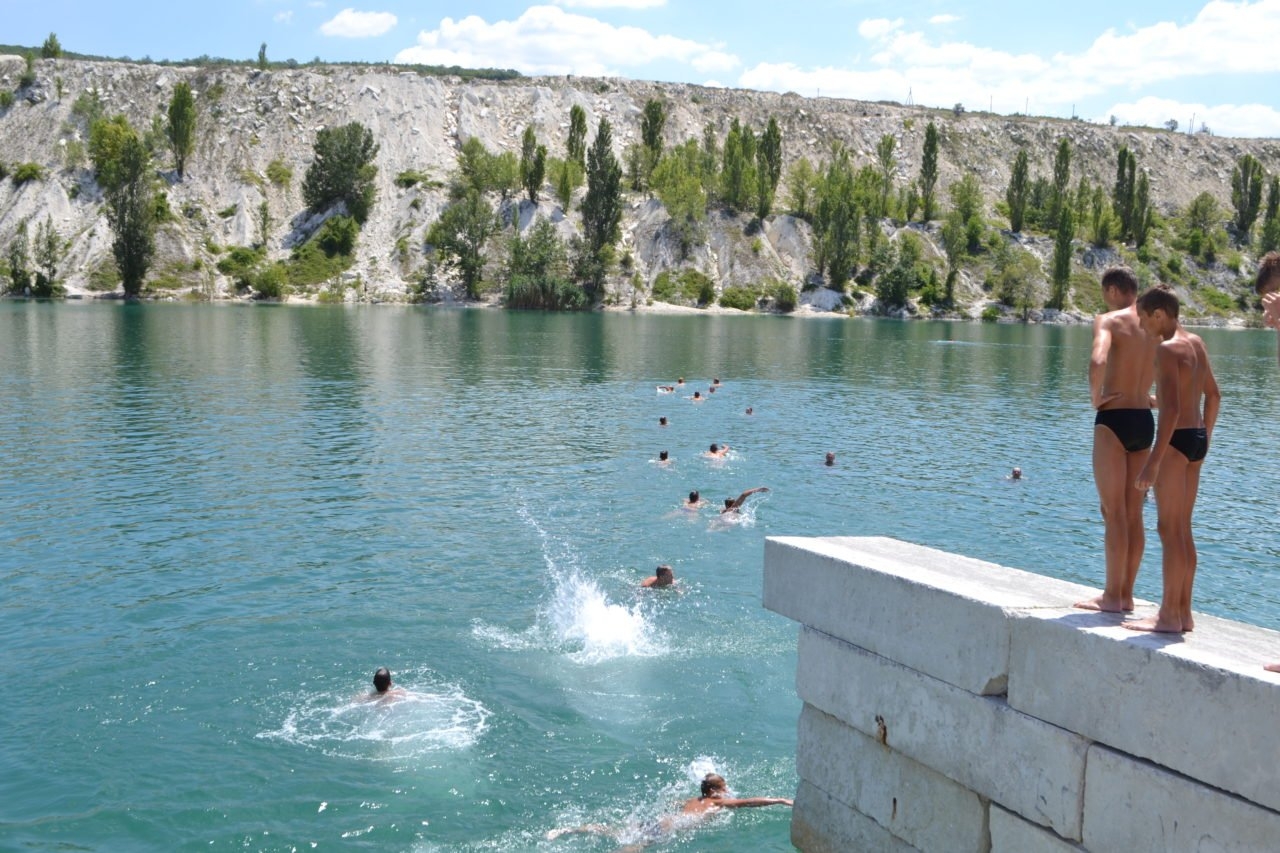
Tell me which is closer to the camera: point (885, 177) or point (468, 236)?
point (468, 236)

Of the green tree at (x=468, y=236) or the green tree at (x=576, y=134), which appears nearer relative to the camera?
the green tree at (x=468, y=236)

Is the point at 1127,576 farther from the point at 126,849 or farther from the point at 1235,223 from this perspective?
the point at 1235,223

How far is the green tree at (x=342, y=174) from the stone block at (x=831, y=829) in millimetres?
147746

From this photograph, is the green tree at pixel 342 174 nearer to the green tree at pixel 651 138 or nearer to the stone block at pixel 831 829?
the green tree at pixel 651 138

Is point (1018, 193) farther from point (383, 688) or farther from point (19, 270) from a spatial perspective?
point (383, 688)

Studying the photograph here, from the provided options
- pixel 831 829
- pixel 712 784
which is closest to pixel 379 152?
pixel 712 784

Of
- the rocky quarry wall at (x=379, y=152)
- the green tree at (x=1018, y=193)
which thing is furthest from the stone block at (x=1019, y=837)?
the green tree at (x=1018, y=193)

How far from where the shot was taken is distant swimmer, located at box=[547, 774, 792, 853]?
13.4m

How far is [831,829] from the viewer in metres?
10.8

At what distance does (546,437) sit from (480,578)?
687 inches

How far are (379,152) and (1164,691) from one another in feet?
539

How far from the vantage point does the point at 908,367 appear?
71.9m

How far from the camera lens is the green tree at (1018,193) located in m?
161

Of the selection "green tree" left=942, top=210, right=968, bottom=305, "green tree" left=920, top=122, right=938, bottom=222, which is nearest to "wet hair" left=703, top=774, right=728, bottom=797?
"green tree" left=942, top=210, right=968, bottom=305
